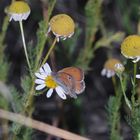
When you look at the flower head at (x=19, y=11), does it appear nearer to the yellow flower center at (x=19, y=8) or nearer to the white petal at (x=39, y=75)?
the yellow flower center at (x=19, y=8)

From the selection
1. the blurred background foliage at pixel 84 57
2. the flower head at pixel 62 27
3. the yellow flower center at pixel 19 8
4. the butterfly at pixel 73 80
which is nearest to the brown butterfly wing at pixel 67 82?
the butterfly at pixel 73 80

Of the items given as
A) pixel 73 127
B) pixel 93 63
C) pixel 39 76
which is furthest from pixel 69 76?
pixel 93 63

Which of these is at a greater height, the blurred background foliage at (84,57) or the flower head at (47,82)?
the flower head at (47,82)

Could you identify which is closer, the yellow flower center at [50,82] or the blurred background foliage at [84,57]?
the yellow flower center at [50,82]

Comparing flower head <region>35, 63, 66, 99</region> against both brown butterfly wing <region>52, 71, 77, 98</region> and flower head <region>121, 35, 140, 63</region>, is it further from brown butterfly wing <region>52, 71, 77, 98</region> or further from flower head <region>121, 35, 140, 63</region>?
flower head <region>121, 35, 140, 63</region>

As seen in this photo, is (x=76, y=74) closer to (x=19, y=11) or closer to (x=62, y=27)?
(x=62, y=27)

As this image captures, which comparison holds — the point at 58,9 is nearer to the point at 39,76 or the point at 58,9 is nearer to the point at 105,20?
the point at 105,20

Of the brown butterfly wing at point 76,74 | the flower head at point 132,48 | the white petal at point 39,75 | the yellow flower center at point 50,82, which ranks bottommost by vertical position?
the yellow flower center at point 50,82

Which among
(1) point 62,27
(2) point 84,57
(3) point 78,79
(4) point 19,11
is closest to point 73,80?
(3) point 78,79

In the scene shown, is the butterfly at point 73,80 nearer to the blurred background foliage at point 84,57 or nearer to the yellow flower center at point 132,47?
the yellow flower center at point 132,47
